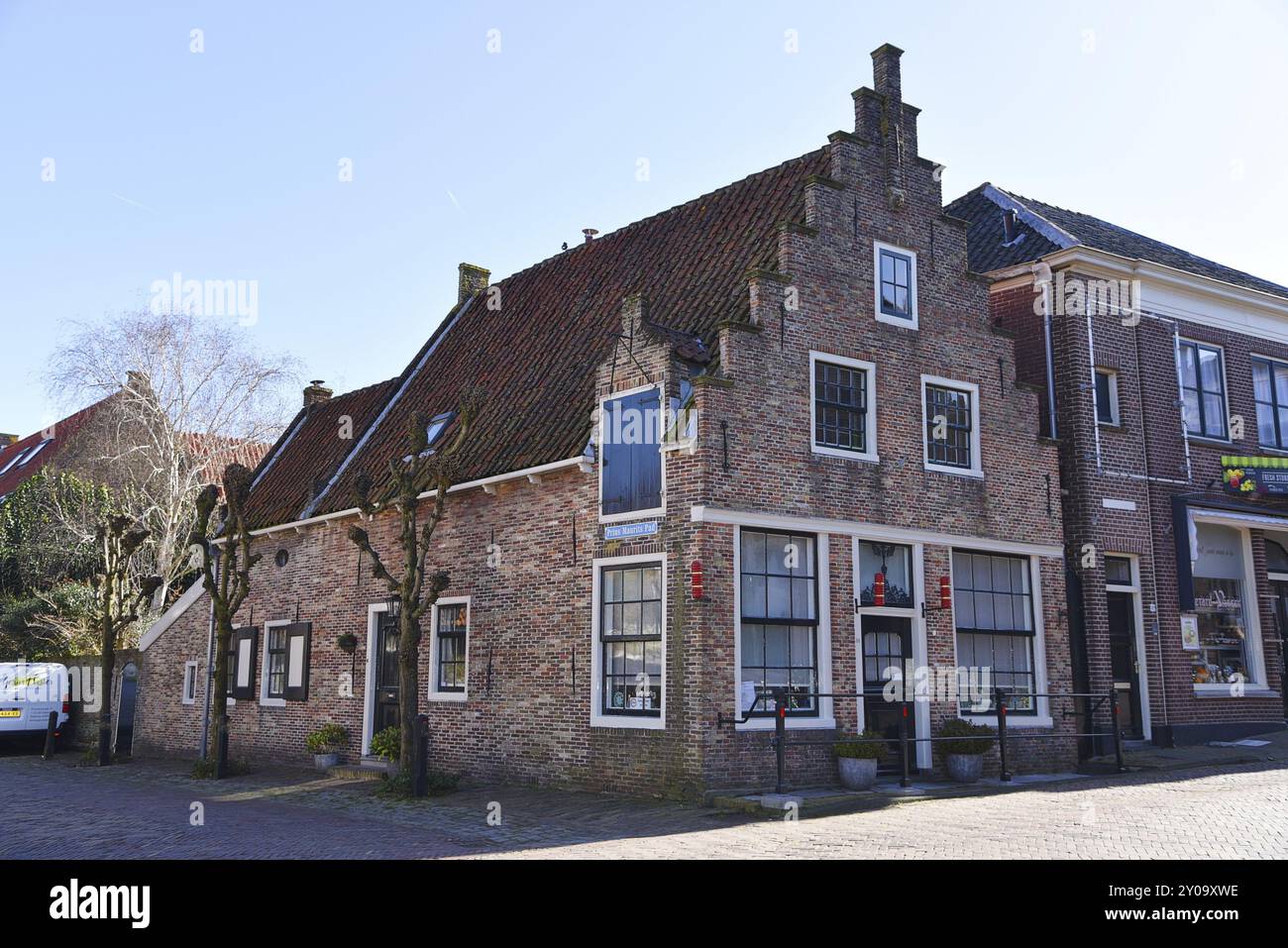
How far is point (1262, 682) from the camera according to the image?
795 inches

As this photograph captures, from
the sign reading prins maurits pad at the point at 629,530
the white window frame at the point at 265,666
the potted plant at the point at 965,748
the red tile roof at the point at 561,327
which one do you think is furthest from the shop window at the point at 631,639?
the white window frame at the point at 265,666

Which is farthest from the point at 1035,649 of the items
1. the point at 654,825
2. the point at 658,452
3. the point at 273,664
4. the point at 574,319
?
the point at 273,664

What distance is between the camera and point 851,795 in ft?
42.0

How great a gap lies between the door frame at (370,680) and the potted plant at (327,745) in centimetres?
53

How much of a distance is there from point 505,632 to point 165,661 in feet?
38.2

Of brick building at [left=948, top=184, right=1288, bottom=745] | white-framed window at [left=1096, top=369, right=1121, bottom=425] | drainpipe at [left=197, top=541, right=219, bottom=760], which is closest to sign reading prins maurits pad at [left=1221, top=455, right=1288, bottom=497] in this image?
brick building at [left=948, top=184, right=1288, bottom=745]

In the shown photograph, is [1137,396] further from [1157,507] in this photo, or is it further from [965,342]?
[965,342]

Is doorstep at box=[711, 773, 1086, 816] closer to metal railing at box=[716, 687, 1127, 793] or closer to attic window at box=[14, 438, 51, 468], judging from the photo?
metal railing at box=[716, 687, 1127, 793]

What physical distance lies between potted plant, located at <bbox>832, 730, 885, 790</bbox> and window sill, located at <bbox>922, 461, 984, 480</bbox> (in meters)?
4.07

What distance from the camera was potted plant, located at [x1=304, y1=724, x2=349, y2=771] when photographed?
18859mm

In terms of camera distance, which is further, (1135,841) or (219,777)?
(219,777)

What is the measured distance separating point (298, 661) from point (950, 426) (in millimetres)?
12183

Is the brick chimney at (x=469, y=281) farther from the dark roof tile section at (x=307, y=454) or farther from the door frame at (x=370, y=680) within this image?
the door frame at (x=370, y=680)
